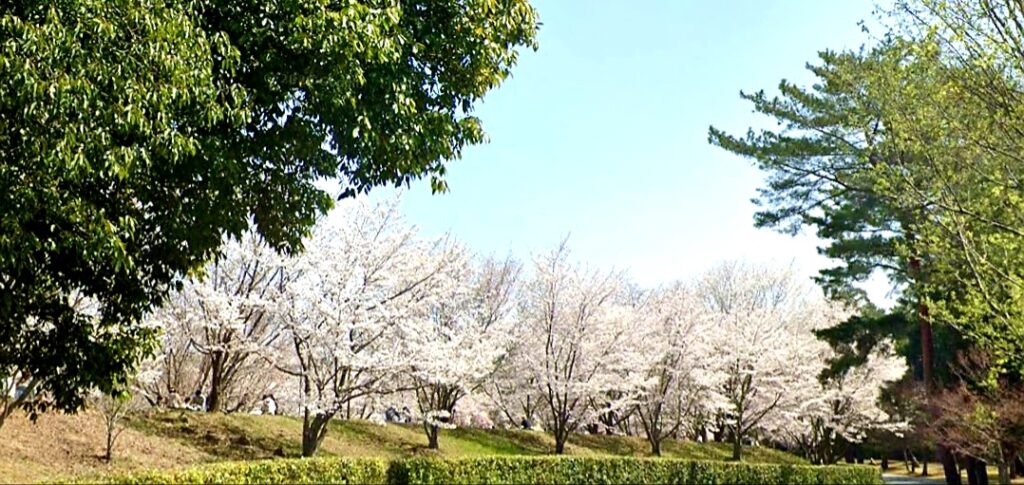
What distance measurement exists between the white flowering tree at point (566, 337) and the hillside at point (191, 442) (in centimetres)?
262

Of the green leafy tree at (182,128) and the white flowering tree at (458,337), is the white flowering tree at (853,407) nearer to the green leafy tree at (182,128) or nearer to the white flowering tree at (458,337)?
the white flowering tree at (458,337)

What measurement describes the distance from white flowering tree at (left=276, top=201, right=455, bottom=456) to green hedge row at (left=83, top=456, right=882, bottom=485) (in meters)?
2.96

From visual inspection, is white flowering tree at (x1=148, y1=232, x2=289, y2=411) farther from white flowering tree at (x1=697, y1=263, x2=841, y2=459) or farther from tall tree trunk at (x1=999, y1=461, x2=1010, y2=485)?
tall tree trunk at (x1=999, y1=461, x2=1010, y2=485)

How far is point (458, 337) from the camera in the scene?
1558 centimetres

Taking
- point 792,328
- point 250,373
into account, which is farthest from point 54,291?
point 792,328

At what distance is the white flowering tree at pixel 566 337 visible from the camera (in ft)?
64.6

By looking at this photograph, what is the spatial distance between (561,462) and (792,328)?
2036 cm

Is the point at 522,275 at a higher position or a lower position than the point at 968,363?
higher

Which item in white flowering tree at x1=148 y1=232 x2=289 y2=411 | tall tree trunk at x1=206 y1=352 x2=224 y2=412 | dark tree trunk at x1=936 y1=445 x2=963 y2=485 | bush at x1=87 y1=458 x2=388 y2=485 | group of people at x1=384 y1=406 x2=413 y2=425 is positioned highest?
white flowering tree at x1=148 y1=232 x2=289 y2=411

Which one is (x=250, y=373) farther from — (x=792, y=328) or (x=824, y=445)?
(x=824, y=445)

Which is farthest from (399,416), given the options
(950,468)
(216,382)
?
(950,468)

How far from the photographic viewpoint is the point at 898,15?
8.12m

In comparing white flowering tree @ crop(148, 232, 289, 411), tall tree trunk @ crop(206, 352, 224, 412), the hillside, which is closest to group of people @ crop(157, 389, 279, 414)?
white flowering tree @ crop(148, 232, 289, 411)

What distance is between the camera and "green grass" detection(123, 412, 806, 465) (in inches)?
583
